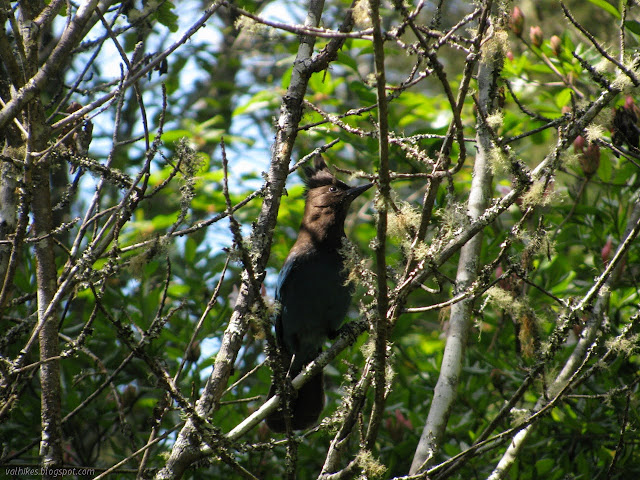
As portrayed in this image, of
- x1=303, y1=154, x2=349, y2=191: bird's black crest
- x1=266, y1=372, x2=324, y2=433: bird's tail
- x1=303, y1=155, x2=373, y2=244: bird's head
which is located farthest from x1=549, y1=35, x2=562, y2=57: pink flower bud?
x1=266, y1=372, x2=324, y2=433: bird's tail

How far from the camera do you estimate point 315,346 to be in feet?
15.5

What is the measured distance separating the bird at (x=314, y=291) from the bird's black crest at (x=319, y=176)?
0.03 ft

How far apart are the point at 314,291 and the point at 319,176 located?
36.8 inches

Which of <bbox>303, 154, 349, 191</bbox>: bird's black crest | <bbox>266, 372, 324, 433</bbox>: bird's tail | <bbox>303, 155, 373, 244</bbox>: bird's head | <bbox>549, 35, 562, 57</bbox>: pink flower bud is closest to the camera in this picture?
<bbox>549, 35, 562, 57</bbox>: pink flower bud

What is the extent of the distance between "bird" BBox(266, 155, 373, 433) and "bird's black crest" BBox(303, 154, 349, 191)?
1cm

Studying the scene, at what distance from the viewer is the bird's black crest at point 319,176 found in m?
4.80

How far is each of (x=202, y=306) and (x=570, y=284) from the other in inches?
101

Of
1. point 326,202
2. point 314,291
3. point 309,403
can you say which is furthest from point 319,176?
point 309,403

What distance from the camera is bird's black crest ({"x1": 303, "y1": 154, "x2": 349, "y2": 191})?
189 inches

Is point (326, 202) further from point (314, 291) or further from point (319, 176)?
point (314, 291)

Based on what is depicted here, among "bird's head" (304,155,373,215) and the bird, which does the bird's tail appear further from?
"bird's head" (304,155,373,215)

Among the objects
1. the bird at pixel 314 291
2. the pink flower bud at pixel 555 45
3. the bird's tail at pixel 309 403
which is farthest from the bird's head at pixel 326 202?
the pink flower bud at pixel 555 45

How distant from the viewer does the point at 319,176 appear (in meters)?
4.88

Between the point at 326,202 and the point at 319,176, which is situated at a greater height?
the point at 319,176
